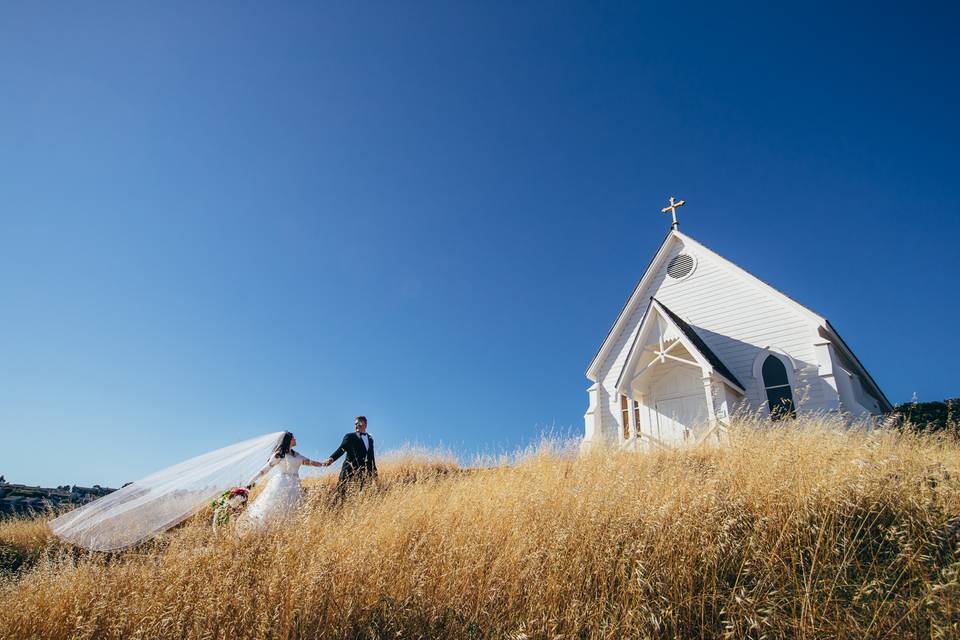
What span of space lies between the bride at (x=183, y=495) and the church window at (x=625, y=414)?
35.0 feet

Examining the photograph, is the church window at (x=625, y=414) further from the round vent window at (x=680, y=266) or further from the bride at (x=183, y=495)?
the bride at (x=183, y=495)

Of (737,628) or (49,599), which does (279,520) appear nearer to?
(49,599)

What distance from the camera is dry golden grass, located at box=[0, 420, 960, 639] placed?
3461 millimetres

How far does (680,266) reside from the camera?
17.6 meters

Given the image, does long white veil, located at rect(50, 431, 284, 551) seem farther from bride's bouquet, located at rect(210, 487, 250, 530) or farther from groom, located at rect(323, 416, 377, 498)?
groom, located at rect(323, 416, 377, 498)

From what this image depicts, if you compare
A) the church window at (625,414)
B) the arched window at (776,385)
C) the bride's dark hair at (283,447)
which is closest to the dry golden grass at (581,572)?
the bride's dark hair at (283,447)

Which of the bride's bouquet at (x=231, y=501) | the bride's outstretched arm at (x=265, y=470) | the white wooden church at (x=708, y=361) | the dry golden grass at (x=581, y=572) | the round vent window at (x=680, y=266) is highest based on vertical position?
the round vent window at (x=680, y=266)

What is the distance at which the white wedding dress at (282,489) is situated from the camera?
290 inches

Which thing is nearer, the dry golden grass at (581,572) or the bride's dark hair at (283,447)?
the dry golden grass at (581,572)

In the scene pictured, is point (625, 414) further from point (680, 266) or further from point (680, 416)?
point (680, 266)

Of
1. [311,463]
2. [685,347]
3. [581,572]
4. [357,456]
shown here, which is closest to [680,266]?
[685,347]

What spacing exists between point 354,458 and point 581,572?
21.3 feet

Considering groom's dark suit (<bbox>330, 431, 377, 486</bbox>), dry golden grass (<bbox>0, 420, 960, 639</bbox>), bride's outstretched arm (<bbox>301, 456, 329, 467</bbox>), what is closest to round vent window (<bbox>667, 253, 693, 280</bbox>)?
dry golden grass (<bbox>0, 420, 960, 639</bbox>)

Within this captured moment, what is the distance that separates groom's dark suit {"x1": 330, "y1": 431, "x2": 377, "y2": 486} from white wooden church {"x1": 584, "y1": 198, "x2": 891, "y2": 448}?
272 inches
